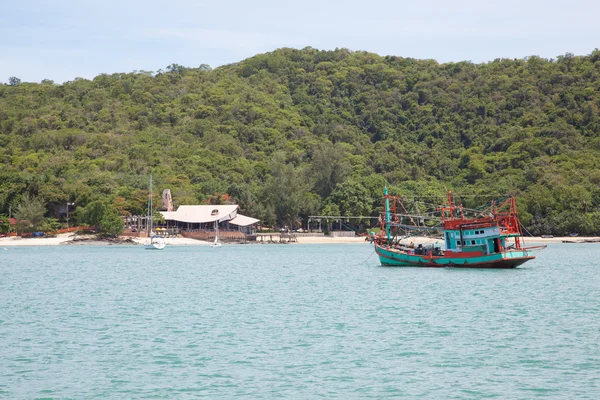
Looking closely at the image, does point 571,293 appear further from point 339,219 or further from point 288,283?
point 339,219

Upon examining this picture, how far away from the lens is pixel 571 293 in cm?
3569

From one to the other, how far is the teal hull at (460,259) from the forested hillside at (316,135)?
4630 cm

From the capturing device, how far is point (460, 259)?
4919 centimetres

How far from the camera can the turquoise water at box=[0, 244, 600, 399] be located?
1739 centimetres

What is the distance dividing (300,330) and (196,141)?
113094 mm

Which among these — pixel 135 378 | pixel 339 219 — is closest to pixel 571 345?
pixel 135 378

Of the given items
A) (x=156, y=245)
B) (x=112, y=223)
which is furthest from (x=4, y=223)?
(x=156, y=245)

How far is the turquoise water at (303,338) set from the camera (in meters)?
17.4

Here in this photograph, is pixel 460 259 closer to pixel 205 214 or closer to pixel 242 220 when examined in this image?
pixel 205 214

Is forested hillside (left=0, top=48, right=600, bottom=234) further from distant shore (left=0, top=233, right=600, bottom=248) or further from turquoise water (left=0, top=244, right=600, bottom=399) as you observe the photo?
turquoise water (left=0, top=244, right=600, bottom=399)

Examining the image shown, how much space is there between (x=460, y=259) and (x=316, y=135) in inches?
4035

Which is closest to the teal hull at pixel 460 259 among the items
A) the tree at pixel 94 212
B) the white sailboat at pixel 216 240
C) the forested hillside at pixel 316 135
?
the white sailboat at pixel 216 240

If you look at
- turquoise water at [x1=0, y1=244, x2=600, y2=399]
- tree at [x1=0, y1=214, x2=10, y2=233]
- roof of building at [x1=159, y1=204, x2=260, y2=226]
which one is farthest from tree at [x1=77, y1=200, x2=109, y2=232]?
turquoise water at [x1=0, y1=244, x2=600, y2=399]

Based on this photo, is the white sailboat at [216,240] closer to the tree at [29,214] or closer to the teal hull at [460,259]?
the tree at [29,214]
